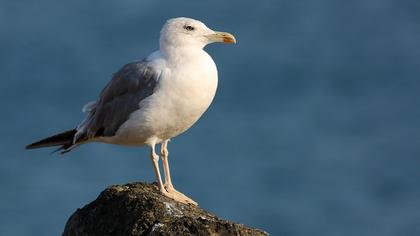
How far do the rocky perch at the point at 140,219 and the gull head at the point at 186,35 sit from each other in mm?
1924

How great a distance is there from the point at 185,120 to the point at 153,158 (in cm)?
65

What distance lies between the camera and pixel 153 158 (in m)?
9.73

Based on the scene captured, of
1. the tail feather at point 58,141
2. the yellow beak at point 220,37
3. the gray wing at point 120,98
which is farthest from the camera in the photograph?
the tail feather at point 58,141

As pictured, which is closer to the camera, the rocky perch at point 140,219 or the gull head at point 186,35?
the rocky perch at point 140,219

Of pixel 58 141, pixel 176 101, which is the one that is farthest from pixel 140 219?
pixel 58 141

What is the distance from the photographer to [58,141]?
1045 centimetres

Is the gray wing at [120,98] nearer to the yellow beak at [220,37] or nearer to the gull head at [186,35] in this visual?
the gull head at [186,35]

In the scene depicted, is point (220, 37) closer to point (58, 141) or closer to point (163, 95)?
point (163, 95)

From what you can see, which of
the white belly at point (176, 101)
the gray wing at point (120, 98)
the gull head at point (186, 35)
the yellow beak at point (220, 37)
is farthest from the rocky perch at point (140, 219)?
the yellow beak at point (220, 37)

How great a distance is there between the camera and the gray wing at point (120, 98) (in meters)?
9.41

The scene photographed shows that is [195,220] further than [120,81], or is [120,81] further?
[120,81]

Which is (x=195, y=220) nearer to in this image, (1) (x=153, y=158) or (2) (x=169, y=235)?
(2) (x=169, y=235)

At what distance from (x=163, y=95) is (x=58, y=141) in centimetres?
185

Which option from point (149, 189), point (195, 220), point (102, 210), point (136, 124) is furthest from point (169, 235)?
point (136, 124)
